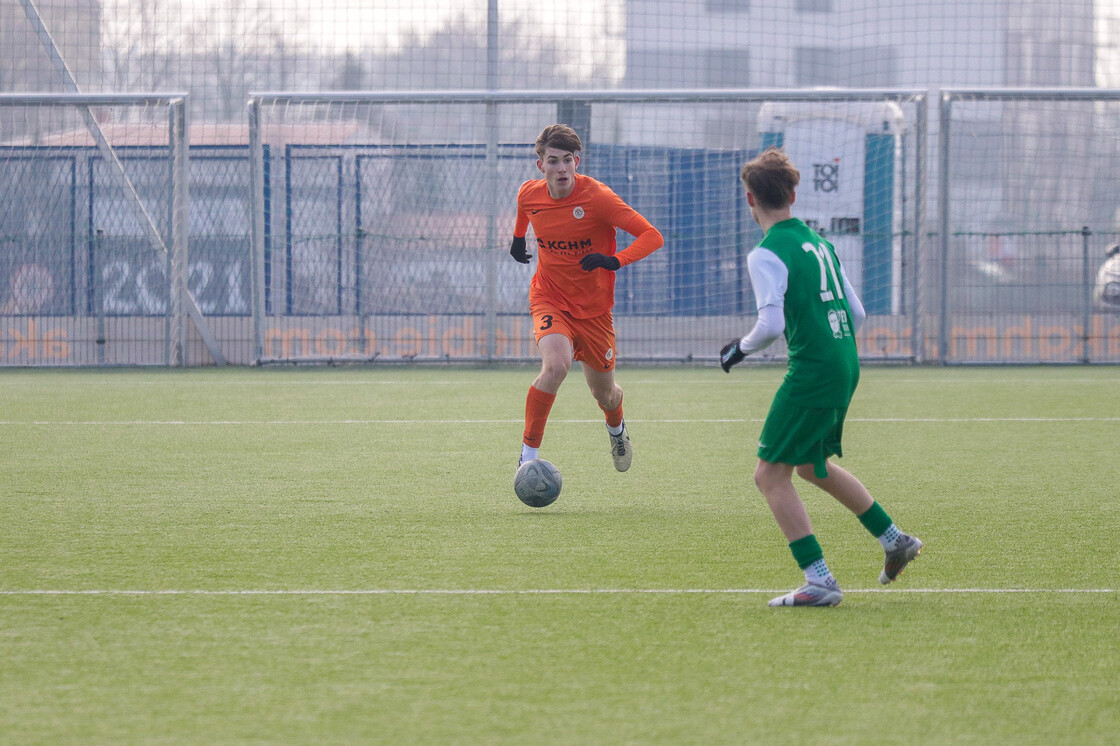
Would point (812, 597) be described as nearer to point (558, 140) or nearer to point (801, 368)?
point (801, 368)

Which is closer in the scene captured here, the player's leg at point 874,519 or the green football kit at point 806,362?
the green football kit at point 806,362

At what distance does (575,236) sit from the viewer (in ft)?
20.3

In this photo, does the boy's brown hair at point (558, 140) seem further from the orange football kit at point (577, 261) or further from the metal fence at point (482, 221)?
the metal fence at point (482, 221)

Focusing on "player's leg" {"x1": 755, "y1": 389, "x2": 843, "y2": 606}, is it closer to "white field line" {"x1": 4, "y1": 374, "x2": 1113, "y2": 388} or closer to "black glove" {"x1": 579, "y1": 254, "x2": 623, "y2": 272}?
"black glove" {"x1": 579, "y1": 254, "x2": 623, "y2": 272}

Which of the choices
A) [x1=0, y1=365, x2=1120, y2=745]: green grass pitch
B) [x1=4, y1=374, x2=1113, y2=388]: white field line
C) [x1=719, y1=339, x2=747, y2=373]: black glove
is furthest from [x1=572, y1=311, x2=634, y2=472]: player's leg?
[x1=4, y1=374, x2=1113, y2=388]: white field line

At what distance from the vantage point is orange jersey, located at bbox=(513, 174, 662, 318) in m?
6.12

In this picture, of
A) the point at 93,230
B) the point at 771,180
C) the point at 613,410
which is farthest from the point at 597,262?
the point at 93,230

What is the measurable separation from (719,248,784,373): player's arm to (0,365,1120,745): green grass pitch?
28.3 inches

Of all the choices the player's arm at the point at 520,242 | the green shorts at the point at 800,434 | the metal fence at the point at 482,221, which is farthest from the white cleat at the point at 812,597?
the metal fence at the point at 482,221

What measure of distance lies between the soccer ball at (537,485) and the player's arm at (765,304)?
5.81ft

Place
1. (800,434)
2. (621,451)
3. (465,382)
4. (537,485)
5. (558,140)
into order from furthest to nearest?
(465,382) → (621,451) → (558,140) → (537,485) → (800,434)

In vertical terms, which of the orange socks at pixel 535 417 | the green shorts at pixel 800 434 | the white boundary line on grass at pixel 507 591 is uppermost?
the green shorts at pixel 800 434

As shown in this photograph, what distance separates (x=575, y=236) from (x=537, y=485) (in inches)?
56.3

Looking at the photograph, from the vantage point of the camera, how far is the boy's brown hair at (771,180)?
3732mm
